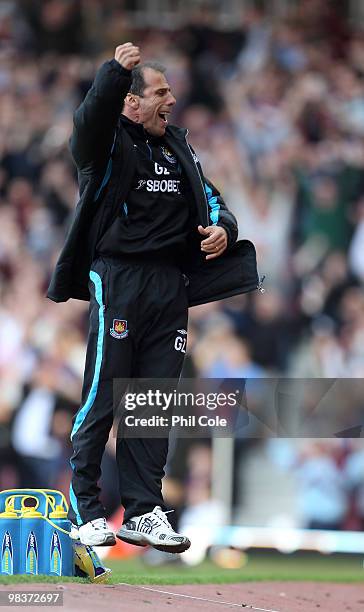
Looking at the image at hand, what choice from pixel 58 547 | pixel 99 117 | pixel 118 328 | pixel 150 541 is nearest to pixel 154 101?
pixel 99 117

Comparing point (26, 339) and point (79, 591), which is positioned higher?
point (26, 339)

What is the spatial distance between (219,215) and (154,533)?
182cm

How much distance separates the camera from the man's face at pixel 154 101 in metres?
7.05

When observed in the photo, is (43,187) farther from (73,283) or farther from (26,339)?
(73,283)

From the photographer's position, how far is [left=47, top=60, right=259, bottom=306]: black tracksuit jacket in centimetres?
657

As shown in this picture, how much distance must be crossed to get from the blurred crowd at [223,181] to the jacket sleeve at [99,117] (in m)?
5.57

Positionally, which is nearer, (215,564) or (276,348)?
(215,564)

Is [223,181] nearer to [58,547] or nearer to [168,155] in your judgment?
[168,155]

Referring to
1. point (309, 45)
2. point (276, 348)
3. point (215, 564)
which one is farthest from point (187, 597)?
point (309, 45)

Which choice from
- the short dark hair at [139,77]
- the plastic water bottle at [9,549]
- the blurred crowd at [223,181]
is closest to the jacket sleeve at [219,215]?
the short dark hair at [139,77]

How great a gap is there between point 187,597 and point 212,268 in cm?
193

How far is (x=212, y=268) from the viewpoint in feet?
24.1

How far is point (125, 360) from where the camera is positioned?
7.01m

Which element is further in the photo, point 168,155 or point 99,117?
point 168,155
